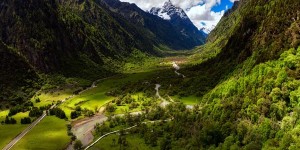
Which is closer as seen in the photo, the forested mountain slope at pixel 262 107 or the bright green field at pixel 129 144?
the forested mountain slope at pixel 262 107

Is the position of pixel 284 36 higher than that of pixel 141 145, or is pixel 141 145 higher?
pixel 284 36

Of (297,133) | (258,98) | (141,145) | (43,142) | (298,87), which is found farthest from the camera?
(43,142)

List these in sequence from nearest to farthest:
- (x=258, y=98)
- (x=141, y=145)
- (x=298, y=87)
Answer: (x=298, y=87), (x=258, y=98), (x=141, y=145)

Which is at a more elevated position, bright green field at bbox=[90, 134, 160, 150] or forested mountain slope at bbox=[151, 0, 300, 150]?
forested mountain slope at bbox=[151, 0, 300, 150]

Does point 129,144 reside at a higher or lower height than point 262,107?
lower

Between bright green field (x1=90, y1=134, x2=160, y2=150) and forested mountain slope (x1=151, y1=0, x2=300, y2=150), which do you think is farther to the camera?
bright green field (x1=90, y1=134, x2=160, y2=150)

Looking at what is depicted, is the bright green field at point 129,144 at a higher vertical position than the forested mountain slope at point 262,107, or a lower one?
lower

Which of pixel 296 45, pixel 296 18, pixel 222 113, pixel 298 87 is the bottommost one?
pixel 222 113

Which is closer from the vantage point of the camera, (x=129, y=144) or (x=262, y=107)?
(x=262, y=107)

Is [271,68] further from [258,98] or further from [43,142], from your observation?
[43,142]

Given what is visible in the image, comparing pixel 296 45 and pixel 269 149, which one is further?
pixel 296 45

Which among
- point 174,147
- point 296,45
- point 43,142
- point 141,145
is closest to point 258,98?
point 296,45
